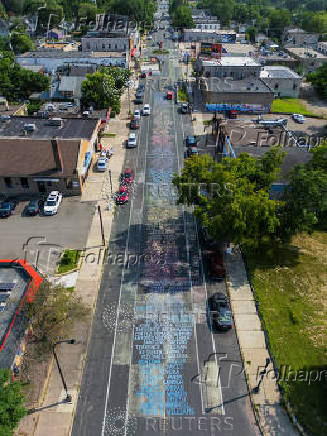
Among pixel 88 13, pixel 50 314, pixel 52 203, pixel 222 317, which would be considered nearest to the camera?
pixel 50 314

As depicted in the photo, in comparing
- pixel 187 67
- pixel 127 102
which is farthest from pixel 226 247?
pixel 187 67

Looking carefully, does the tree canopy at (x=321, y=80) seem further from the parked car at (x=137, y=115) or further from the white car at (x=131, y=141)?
the white car at (x=131, y=141)

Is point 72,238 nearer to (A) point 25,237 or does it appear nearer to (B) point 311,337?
(A) point 25,237

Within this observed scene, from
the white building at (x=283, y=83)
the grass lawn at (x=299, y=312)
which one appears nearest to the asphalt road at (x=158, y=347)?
the grass lawn at (x=299, y=312)

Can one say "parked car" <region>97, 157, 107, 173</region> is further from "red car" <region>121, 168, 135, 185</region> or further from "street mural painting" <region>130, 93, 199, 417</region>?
"street mural painting" <region>130, 93, 199, 417</region>

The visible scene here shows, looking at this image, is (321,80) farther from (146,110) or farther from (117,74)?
(117,74)

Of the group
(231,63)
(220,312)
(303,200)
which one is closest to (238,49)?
(231,63)
